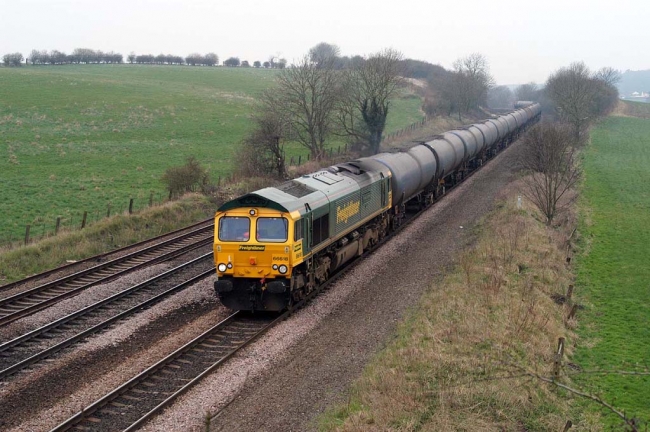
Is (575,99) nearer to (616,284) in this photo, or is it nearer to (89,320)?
(616,284)

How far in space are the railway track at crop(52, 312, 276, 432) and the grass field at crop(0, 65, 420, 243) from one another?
1573 cm

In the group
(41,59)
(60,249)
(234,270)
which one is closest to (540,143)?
(234,270)

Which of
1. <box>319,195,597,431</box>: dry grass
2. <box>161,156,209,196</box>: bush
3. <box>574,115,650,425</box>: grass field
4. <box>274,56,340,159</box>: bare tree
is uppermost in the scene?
<box>274,56,340,159</box>: bare tree

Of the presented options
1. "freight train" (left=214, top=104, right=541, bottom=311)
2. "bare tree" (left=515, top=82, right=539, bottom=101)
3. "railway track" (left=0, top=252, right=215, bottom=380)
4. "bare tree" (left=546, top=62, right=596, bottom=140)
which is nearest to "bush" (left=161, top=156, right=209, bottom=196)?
"freight train" (left=214, top=104, right=541, bottom=311)

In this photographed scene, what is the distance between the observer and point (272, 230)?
1647cm

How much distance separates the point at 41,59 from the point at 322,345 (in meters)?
115

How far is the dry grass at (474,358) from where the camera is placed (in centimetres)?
1094

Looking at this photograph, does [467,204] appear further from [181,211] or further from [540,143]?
[181,211]

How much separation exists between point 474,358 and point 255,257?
627 centimetres

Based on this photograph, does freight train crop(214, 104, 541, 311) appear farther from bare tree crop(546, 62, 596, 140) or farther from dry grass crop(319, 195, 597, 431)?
bare tree crop(546, 62, 596, 140)

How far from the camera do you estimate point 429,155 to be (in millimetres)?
31406

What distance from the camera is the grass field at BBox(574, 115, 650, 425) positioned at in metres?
14.1

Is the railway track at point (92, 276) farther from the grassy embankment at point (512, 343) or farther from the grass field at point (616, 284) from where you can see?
the grass field at point (616, 284)

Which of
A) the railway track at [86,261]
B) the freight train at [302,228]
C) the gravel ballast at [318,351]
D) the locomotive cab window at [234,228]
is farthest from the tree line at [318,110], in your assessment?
the locomotive cab window at [234,228]
